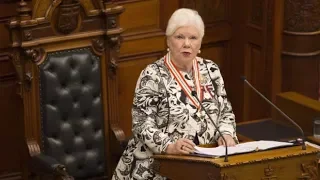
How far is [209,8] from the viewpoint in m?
5.93

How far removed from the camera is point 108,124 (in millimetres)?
4898

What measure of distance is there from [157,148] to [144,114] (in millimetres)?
181

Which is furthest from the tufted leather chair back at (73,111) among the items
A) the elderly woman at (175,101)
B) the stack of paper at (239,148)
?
the stack of paper at (239,148)

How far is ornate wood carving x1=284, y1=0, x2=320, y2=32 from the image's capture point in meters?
5.68

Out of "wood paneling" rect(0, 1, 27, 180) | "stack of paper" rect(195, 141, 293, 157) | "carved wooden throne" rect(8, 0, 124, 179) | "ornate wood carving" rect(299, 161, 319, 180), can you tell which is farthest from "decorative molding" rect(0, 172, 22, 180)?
"ornate wood carving" rect(299, 161, 319, 180)

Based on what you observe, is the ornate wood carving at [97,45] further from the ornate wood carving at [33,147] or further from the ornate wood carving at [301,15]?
the ornate wood carving at [301,15]

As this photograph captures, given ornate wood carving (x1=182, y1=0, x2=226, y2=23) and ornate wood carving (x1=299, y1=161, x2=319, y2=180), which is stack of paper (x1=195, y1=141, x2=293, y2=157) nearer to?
ornate wood carving (x1=299, y1=161, x2=319, y2=180)

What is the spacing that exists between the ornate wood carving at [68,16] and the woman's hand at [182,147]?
0.95m

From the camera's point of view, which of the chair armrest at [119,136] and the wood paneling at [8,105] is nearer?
the chair armrest at [119,136]

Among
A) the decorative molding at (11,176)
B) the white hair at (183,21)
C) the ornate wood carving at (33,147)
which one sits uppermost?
the white hair at (183,21)

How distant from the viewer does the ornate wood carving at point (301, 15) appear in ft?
18.6

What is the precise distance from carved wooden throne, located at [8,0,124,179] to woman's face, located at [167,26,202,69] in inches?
23.4

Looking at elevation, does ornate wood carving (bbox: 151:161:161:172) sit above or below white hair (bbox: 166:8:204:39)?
below

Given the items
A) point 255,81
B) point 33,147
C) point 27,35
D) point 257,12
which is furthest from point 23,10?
point 255,81
